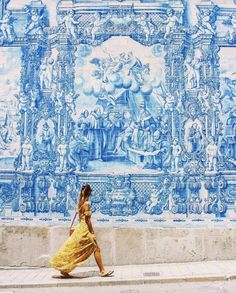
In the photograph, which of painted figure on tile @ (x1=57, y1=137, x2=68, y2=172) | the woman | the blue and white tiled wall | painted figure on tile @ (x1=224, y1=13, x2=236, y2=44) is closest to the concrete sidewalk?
the woman

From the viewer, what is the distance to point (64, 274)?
7.20 metres

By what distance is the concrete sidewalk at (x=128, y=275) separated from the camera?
681 cm

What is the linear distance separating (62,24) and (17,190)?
3.38m

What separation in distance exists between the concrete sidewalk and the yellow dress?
0.22 metres

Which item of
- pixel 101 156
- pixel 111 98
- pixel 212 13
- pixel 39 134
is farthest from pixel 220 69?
pixel 39 134

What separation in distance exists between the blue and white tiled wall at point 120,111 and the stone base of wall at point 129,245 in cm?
38

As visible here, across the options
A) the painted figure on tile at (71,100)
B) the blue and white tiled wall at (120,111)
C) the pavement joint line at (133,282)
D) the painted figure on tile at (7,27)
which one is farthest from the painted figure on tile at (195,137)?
the painted figure on tile at (7,27)

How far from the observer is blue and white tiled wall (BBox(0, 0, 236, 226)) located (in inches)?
353

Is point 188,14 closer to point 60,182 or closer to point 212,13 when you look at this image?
point 212,13

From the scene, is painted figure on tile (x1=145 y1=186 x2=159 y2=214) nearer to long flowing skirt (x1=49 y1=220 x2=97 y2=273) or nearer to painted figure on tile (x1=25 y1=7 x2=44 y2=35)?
long flowing skirt (x1=49 y1=220 x2=97 y2=273)

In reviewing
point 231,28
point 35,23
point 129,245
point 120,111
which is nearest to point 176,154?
point 120,111

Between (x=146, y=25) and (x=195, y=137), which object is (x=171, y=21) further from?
(x=195, y=137)

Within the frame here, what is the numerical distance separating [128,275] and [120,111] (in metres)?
3.24

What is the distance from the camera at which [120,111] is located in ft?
30.3
